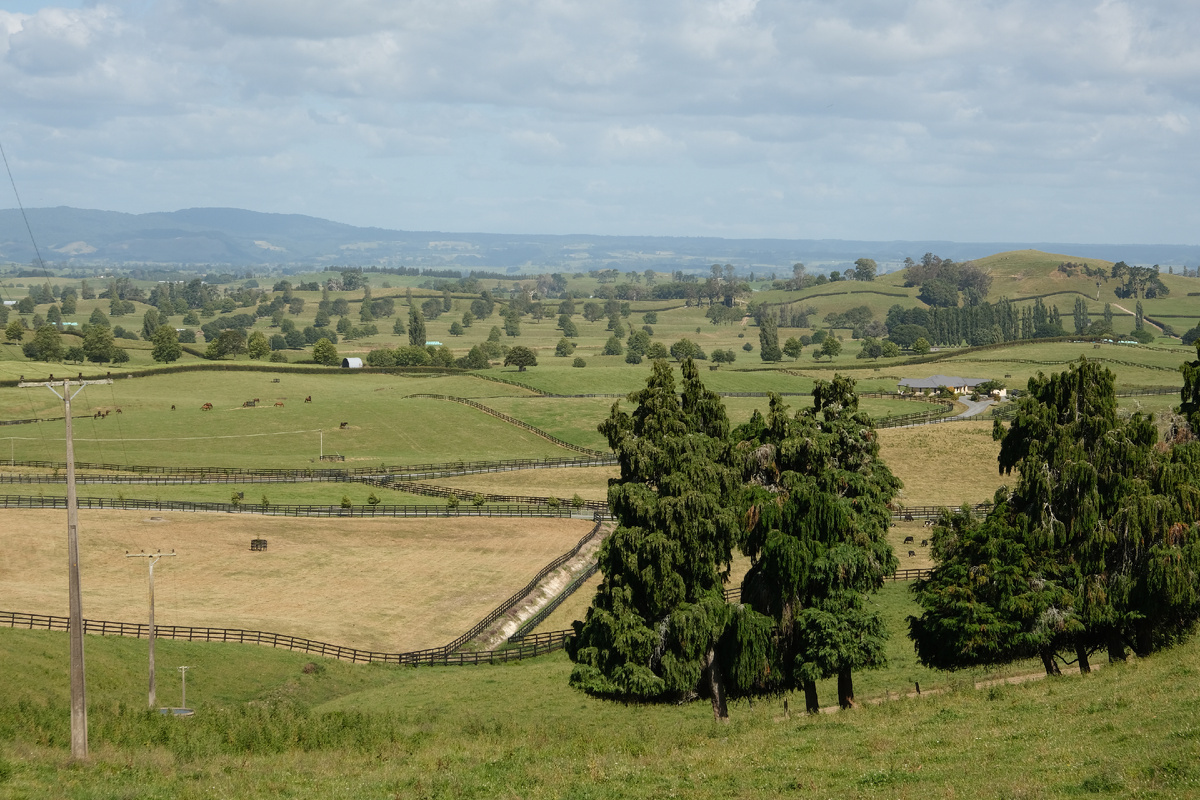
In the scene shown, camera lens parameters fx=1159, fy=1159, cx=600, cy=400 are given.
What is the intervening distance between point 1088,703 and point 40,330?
17772 cm

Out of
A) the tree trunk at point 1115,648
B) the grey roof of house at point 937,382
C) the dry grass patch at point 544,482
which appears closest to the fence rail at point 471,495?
the dry grass patch at point 544,482

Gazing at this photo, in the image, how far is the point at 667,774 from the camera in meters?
26.2

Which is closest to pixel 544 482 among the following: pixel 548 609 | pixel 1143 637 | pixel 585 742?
pixel 548 609

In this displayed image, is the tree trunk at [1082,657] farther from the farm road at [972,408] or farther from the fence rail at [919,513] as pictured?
the farm road at [972,408]

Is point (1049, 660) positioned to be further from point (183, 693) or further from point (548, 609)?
point (183, 693)

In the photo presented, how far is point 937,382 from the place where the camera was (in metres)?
151

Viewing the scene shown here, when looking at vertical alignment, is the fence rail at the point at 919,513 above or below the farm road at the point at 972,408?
below

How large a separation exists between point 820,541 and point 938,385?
11789 cm

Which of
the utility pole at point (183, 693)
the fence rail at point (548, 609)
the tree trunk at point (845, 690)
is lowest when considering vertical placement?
the fence rail at point (548, 609)

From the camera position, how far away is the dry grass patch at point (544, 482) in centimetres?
9175

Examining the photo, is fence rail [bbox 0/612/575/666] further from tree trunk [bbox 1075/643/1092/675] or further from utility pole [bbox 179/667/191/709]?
tree trunk [bbox 1075/643/1092/675]

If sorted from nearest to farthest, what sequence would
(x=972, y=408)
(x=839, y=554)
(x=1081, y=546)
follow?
(x=839, y=554) < (x=1081, y=546) < (x=972, y=408)

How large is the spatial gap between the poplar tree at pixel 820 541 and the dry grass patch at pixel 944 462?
50.8m

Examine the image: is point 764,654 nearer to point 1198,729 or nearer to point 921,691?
point 921,691
